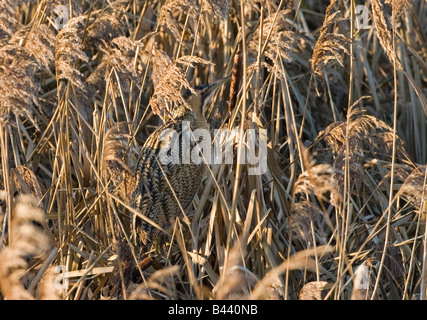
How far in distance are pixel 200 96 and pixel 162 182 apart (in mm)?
443

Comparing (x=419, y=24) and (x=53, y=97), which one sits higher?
(x=419, y=24)

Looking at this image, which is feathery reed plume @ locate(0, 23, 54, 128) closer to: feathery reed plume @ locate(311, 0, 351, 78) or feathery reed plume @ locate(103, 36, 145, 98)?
feathery reed plume @ locate(103, 36, 145, 98)

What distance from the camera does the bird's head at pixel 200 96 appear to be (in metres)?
2.86

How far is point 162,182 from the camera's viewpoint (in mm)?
2639

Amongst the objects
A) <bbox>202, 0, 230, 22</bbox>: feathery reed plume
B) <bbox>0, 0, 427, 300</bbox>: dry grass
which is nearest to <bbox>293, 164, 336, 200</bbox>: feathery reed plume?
<bbox>0, 0, 427, 300</bbox>: dry grass

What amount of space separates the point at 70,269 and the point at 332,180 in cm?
103

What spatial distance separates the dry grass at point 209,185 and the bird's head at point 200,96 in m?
0.04

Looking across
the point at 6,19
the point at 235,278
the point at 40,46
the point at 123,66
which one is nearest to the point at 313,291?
the point at 235,278

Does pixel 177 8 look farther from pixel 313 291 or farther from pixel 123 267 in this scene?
pixel 313 291

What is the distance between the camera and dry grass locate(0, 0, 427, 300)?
191 cm

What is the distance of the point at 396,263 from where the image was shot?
2068 mm

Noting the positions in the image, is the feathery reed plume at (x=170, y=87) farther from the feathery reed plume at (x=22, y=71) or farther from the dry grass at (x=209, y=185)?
the feathery reed plume at (x=22, y=71)
